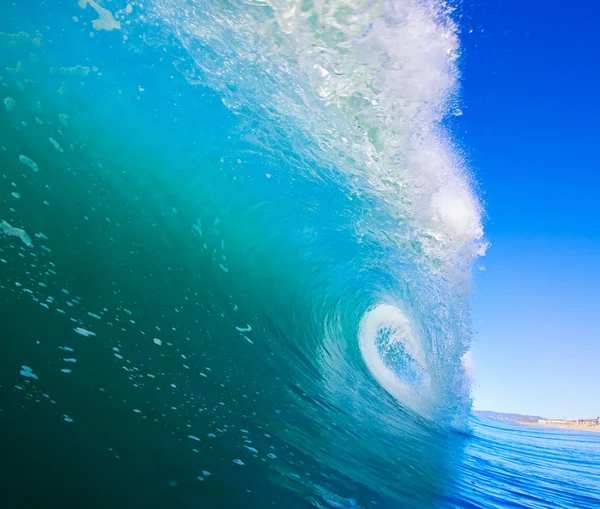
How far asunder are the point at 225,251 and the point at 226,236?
1.02 ft

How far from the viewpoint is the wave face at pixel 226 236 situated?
2.72 meters

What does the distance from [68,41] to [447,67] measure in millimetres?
6278

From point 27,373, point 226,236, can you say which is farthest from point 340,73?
point 27,373

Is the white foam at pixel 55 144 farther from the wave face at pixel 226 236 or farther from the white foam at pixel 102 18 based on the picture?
the white foam at pixel 102 18

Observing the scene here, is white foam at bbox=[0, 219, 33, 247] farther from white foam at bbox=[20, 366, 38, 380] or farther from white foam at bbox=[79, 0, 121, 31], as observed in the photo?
white foam at bbox=[79, 0, 121, 31]

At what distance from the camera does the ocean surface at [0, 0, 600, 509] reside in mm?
2531

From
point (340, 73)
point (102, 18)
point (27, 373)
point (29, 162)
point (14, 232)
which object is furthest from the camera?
point (340, 73)

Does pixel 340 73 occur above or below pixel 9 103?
above

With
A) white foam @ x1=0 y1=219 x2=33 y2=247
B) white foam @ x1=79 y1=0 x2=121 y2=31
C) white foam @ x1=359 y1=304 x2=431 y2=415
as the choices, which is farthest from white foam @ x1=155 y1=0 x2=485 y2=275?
white foam @ x1=359 y1=304 x2=431 y2=415

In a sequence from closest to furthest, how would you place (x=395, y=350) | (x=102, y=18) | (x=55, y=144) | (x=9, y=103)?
(x=9, y=103) < (x=55, y=144) < (x=102, y=18) < (x=395, y=350)

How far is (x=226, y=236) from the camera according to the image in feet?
20.1

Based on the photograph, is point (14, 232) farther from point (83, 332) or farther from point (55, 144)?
point (55, 144)

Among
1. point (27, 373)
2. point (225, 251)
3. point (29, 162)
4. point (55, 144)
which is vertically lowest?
point (27, 373)

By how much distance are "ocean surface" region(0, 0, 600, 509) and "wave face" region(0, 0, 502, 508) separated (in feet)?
0.09
